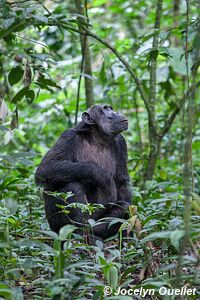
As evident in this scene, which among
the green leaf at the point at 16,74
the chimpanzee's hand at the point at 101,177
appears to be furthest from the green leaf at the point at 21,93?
the chimpanzee's hand at the point at 101,177

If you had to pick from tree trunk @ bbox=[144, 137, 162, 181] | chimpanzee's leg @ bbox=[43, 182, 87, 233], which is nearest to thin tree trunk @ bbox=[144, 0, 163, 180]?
tree trunk @ bbox=[144, 137, 162, 181]

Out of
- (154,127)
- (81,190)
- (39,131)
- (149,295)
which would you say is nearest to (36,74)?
(81,190)

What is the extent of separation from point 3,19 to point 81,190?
6.74 feet

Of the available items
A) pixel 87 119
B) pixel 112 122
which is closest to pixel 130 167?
pixel 87 119

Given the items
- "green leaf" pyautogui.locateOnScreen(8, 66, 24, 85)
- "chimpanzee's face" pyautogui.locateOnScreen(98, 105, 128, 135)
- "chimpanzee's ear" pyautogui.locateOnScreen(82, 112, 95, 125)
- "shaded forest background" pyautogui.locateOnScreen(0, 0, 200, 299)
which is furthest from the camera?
"chimpanzee's ear" pyautogui.locateOnScreen(82, 112, 95, 125)

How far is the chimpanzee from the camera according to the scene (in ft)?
19.4

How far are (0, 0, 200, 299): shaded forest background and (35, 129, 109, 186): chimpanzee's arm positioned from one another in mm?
174

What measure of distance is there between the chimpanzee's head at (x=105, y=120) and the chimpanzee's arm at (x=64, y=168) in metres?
0.42

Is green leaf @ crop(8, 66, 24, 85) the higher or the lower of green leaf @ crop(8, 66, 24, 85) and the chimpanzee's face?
the higher

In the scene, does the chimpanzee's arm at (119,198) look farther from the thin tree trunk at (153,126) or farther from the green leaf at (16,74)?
the green leaf at (16,74)

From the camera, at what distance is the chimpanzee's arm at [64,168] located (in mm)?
5945

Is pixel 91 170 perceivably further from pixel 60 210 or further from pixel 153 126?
pixel 153 126

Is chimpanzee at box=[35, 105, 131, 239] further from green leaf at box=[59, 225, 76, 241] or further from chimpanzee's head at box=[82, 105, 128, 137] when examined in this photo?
green leaf at box=[59, 225, 76, 241]

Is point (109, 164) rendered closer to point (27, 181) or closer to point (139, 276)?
point (27, 181)
